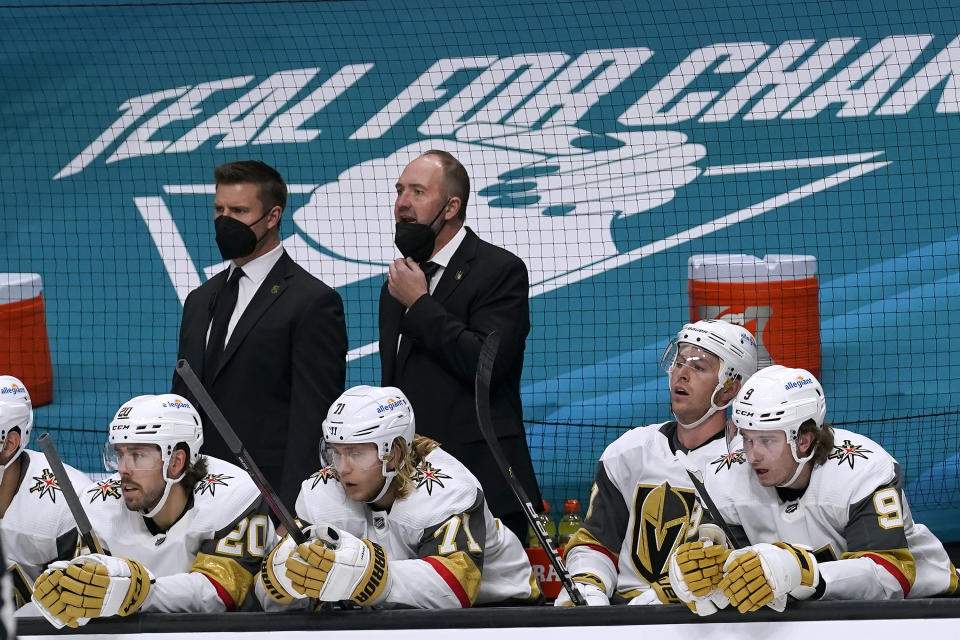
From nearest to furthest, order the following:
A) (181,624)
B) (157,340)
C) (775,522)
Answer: (181,624) → (775,522) → (157,340)

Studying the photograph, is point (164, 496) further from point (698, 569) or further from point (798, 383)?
Result: point (798, 383)

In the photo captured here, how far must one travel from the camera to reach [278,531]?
3.76 metres

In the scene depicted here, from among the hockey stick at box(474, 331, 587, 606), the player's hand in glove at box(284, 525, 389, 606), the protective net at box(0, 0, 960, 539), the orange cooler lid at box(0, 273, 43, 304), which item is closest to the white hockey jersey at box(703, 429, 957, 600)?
the hockey stick at box(474, 331, 587, 606)

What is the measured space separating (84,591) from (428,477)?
3.12 feet

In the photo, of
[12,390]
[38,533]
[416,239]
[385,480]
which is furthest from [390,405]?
[12,390]

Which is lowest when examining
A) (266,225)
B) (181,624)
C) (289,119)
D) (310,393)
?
(181,624)

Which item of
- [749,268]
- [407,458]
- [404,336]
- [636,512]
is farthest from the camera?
[749,268]

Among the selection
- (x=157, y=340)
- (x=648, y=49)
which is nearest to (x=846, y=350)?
(x=648, y=49)

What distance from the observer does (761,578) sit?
3078mm

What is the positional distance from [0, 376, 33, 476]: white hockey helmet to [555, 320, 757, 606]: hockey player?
156 cm

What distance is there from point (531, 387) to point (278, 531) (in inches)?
131

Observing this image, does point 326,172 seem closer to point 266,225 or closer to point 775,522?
point 266,225

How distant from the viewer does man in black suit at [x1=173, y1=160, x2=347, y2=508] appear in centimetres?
402

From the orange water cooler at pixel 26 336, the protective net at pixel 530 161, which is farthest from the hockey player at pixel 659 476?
the orange water cooler at pixel 26 336
